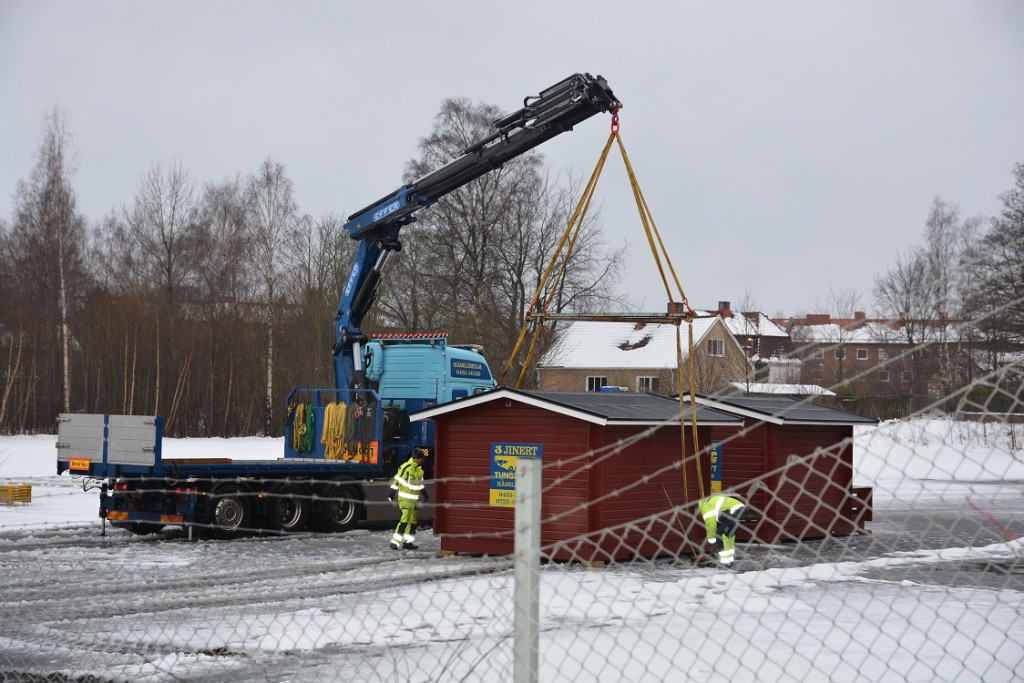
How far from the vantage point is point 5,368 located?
44.8 meters

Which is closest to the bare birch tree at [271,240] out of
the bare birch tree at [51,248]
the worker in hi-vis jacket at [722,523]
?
the bare birch tree at [51,248]

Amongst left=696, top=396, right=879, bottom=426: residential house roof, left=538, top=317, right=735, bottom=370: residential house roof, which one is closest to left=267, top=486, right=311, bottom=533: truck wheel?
left=696, top=396, right=879, bottom=426: residential house roof

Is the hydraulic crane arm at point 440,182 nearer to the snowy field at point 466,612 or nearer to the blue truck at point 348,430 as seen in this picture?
the blue truck at point 348,430

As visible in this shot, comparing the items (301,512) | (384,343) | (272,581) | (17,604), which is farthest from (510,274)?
(17,604)

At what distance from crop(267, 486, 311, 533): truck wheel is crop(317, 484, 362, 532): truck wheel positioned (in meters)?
0.33

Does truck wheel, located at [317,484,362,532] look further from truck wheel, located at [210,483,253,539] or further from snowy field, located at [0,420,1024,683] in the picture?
truck wheel, located at [210,483,253,539]

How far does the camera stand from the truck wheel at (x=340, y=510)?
1831 cm

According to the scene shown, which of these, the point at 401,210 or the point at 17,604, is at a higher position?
the point at 401,210

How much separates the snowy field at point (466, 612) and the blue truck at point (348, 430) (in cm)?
70

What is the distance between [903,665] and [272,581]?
7.78 metres

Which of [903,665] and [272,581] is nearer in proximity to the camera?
[903,665]

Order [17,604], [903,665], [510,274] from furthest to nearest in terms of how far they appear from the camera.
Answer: [510,274], [17,604], [903,665]

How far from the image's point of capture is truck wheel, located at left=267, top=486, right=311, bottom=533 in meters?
17.6

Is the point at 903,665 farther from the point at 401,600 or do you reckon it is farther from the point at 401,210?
the point at 401,210
